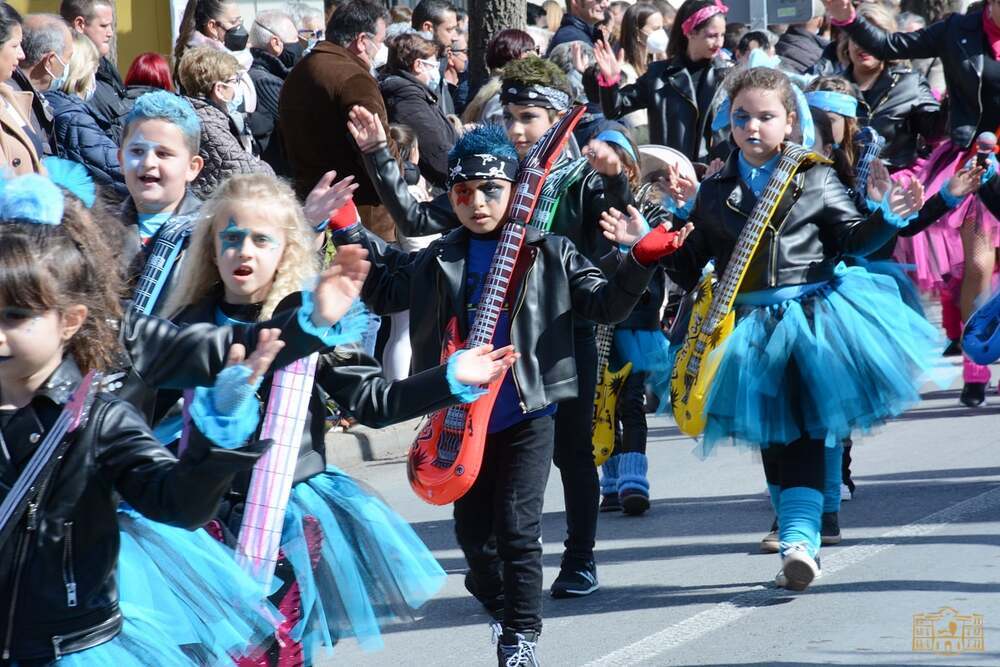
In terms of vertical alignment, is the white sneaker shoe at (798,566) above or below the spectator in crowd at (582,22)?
below

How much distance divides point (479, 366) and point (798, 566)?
85.1 inches

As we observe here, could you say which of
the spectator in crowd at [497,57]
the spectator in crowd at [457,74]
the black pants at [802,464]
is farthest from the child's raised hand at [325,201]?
the spectator in crowd at [457,74]

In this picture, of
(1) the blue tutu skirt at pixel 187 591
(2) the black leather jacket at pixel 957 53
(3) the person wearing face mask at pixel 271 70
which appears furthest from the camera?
(3) the person wearing face mask at pixel 271 70

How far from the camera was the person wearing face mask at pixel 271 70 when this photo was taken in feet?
32.2

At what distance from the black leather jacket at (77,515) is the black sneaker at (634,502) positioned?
13.9 feet

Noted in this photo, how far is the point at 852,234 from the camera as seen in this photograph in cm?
584

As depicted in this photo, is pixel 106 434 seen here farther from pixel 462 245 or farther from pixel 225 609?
pixel 462 245

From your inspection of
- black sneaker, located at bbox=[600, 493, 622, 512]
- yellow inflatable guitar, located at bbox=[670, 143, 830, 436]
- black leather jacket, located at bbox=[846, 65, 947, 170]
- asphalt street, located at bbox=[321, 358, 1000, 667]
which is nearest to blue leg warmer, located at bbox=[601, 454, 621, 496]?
black sneaker, located at bbox=[600, 493, 622, 512]

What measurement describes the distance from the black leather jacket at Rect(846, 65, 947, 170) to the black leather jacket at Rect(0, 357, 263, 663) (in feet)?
25.7

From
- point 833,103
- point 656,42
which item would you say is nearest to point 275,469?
point 833,103

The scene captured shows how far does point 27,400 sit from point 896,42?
7.20 m

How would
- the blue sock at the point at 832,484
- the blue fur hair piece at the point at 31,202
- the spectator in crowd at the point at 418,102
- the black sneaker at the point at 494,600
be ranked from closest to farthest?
the blue fur hair piece at the point at 31,202 < the black sneaker at the point at 494,600 < the blue sock at the point at 832,484 < the spectator in crowd at the point at 418,102

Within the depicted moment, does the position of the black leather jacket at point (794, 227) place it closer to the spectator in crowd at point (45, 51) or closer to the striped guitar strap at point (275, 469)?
the striped guitar strap at point (275, 469)

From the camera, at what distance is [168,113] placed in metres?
5.23
